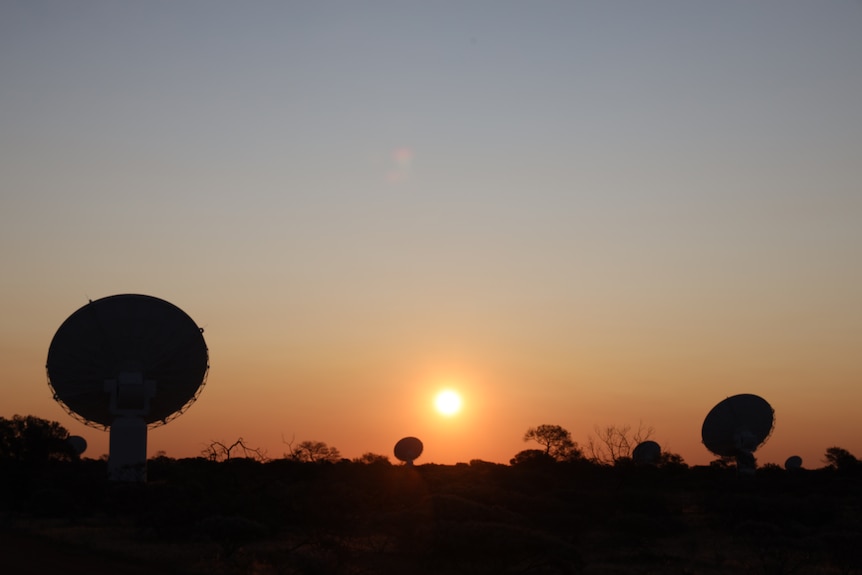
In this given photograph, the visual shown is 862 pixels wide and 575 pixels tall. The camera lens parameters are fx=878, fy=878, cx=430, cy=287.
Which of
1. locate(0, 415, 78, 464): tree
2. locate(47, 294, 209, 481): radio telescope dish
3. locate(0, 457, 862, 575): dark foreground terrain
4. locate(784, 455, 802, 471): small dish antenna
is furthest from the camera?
locate(784, 455, 802, 471): small dish antenna

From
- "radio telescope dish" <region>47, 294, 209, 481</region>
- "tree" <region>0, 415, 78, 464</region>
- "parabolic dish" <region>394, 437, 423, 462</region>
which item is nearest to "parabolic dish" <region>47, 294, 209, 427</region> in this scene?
"radio telescope dish" <region>47, 294, 209, 481</region>

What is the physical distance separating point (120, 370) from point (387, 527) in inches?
1000

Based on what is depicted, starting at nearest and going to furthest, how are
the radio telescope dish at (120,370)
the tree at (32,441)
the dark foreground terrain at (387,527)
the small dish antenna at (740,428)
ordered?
the dark foreground terrain at (387,527) → the radio telescope dish at (120,370) → the tree at (32,441) → the small dish antenna at (740,428)

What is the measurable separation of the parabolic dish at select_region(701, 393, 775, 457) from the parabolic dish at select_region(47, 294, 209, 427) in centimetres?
5042

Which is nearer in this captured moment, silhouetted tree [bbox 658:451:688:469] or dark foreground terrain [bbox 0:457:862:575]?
dark foreground terrain [bbox 0:457:862:575]

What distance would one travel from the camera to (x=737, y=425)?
268ft

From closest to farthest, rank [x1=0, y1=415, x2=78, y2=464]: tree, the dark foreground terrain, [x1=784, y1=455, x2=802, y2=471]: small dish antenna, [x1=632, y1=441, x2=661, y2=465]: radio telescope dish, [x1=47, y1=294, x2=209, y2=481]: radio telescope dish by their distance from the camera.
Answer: the dark foreground terrain, [x1=47, y1=294, x2=209, y2=481]: radio telescope dish, [x1=0, y1=415, x2=78, y2=464]: tree, [x1=632, y1=441, x2=661, y2=465]: radio telescope dish, [x1=784, y1=455, x2=802, y2=471]: small dish antenna

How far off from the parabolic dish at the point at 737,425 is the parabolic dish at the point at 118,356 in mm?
50420

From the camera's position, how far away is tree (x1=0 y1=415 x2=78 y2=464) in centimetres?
5824

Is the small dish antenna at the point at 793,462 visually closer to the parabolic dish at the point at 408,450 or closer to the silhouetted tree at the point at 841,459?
the silhouetted tree at the point at 841,459

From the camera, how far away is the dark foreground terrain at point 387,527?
25.8m

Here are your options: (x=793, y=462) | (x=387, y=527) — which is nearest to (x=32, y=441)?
(x=387, y=527)

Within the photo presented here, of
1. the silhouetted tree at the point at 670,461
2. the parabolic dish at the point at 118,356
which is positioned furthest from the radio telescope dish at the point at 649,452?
the parabolic dish at the point at 118,356

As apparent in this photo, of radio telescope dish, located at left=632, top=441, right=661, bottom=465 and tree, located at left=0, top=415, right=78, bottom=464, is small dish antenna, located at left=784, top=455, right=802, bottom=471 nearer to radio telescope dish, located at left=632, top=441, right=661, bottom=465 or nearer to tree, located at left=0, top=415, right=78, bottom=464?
radio telescope dish, located at left=632, top=441, right=661, bottom=465
